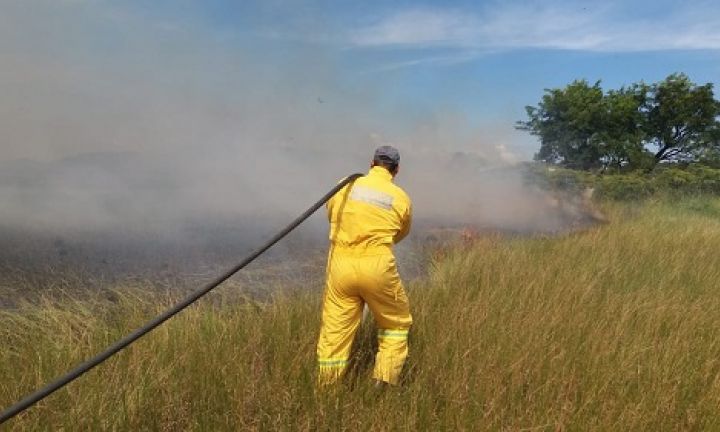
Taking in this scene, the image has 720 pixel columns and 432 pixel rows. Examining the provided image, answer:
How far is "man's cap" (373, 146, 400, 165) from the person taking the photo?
358 centimetres

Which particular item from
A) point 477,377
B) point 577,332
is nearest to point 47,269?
point 477,377

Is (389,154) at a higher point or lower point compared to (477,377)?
higher

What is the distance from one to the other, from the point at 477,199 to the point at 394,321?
11058 mm

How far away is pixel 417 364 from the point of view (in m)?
3.50

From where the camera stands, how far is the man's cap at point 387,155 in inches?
141

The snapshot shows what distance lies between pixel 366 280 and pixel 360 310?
27 cm

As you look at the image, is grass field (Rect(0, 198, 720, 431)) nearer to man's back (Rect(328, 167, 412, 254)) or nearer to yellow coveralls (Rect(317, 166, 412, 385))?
yellow coveralls (Rect(317, 166, 412, 385))

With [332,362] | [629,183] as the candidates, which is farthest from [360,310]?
[629,183]

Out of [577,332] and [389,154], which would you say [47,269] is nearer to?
[389,154]

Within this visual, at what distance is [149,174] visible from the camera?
35.2 ft

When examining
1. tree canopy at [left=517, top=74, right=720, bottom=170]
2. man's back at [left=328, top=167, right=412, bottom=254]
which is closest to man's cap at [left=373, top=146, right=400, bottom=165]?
man's back at [left=328, top=167, right=412, bottom=254]

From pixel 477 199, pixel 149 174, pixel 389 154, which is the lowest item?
pixel 477 199

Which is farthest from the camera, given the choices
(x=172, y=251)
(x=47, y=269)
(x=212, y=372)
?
(x=172, y=251)

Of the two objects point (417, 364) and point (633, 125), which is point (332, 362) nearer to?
point (417, 364)
